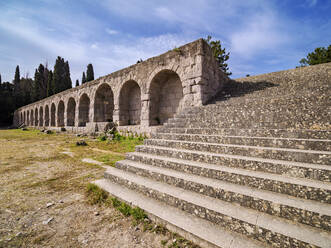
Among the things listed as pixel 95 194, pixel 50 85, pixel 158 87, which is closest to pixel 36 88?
pixel 50 85

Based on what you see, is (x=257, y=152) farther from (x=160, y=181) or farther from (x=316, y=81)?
(x=316, y=81)

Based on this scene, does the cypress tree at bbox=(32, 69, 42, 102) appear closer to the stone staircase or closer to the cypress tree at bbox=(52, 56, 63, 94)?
the cypress tree at bbox=(52, 56, 63, 94)

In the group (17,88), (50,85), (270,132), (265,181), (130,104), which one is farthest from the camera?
(17,88)

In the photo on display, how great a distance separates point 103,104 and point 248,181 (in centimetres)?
1212

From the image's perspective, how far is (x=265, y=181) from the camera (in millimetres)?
1772

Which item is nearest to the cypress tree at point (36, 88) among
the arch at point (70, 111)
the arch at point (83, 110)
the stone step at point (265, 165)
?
the arch at point (70, 111)

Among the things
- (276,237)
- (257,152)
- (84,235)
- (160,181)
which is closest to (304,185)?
(276,237)

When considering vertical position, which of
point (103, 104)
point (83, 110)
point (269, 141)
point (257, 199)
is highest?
point (103, 104)

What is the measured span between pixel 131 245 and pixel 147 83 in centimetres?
735

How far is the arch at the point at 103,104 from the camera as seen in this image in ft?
38.1

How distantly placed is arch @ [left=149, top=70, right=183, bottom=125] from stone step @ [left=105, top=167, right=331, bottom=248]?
6.00 meters

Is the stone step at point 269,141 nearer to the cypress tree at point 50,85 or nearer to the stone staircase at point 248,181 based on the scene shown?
the stone staircase at point 248,181

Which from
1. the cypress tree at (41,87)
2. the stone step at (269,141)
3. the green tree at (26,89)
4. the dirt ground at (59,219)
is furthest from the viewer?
the green tree at (26,89)

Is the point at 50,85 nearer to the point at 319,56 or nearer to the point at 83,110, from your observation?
the point at 83,110
